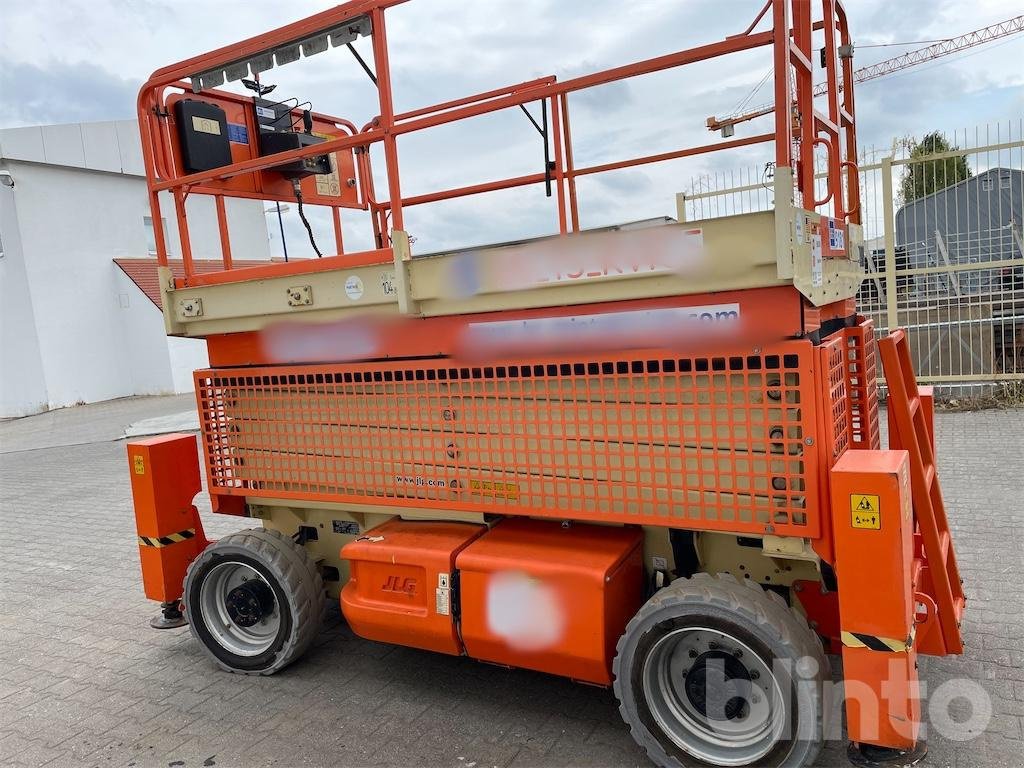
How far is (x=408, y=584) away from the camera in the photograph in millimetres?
3400

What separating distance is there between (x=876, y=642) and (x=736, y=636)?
474 millimetres

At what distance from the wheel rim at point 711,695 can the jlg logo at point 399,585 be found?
1131 mm

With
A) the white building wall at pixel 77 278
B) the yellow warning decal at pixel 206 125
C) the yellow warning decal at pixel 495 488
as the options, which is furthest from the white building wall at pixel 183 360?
the yellow warning decal at pixel 495 488

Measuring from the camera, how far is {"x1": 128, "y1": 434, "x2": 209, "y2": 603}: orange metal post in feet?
13.8

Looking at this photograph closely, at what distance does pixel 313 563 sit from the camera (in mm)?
3979

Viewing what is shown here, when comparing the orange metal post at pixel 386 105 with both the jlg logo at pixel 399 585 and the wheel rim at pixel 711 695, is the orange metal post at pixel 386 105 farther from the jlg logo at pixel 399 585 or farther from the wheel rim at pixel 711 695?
the wheel rim at pixel 711 695

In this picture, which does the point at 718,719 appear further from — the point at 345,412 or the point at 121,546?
the point at 121,546

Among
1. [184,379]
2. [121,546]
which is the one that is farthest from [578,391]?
[184,379]

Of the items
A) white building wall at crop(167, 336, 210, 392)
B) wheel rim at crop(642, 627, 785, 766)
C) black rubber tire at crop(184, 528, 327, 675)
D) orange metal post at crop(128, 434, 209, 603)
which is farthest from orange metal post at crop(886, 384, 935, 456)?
white building wall at crop(167, 336, 210, 392)

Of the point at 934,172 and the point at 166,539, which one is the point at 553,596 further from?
the point at 934,172

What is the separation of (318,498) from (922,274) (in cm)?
846

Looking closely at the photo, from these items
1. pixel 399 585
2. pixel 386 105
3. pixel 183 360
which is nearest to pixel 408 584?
pixel 399 585

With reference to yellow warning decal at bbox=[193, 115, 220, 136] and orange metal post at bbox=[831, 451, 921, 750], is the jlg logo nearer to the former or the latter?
orange metal post at bbox=[831, 451, 921, 750]

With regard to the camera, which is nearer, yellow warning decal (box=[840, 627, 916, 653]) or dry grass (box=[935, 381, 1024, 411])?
yellow warning decal (box=[840, 627, 916, 653])
